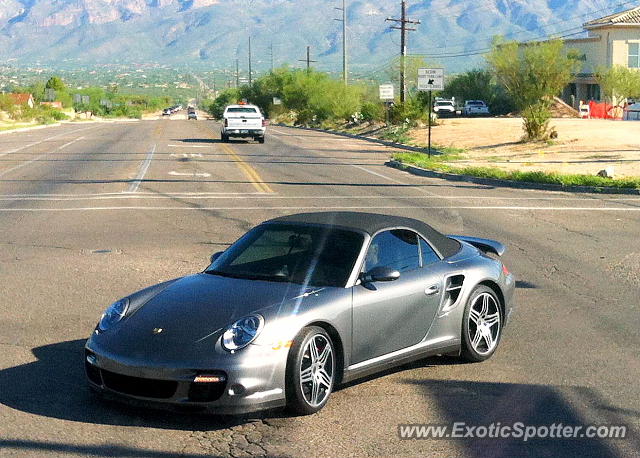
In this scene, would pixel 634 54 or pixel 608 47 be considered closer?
pixel 634 54

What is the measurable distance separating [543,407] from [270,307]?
6.64 feet

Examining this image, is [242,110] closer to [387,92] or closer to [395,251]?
[387,92]

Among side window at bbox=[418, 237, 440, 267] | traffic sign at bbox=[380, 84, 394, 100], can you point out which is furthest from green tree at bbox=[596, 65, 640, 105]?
side window at bbox=[418, 237, 440, 267]

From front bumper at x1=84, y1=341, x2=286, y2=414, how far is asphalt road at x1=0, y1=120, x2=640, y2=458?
19 centimetres

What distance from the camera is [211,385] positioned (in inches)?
243

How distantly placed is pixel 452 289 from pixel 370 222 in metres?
0.86

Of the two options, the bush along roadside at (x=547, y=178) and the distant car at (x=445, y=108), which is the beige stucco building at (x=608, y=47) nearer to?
the distant car at (x=445, y=108)

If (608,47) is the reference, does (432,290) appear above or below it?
below

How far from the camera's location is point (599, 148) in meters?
36.6

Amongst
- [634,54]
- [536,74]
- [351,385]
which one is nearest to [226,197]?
[351,385]

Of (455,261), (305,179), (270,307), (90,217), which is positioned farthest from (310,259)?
(305,179)

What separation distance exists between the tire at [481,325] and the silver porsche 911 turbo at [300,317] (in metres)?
0.01

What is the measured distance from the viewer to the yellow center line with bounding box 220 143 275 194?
2324 cm

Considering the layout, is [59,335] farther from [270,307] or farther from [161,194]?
[161,194]
